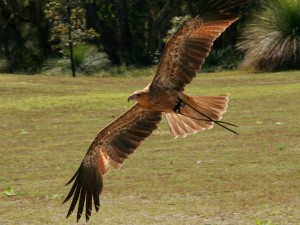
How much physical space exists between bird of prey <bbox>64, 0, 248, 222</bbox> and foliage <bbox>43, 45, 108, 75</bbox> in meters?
19.6

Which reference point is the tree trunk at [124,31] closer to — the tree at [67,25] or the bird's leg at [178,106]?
the tree at [67,25]

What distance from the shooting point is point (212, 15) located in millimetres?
7535

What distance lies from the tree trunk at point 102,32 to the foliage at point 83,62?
8.81 feet

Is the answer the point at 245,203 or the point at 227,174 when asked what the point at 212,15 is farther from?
the point at 227,174

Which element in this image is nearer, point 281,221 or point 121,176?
point 281,221

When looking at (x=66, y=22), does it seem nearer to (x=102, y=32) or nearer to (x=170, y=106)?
(x=102, y=32)

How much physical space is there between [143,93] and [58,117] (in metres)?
9.50

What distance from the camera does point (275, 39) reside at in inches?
1016

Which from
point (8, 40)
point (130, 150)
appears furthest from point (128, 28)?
point (130, 150)

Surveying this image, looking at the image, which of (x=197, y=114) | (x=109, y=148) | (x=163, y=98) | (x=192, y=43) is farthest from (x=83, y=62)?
(x=192, y=43)

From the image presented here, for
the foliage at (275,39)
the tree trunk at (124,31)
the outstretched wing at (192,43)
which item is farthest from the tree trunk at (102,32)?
the outstretched wing at (192,43)

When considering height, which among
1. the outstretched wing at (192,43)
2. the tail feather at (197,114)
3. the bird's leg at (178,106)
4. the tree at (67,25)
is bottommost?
the tree at (67,25)

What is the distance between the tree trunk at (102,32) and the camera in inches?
1259

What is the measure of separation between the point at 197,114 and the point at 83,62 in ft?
67.2
